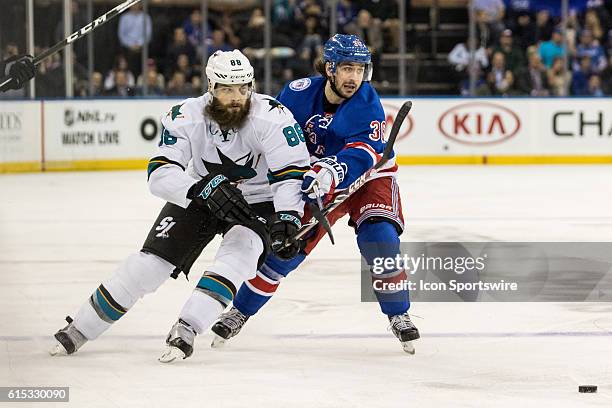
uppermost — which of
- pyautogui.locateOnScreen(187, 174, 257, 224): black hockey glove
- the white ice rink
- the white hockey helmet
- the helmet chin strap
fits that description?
the white hockey helmet

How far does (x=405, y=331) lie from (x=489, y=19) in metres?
9.08

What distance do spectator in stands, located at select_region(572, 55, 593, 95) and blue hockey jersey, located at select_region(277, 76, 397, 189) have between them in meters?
8.49

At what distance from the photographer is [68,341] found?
4.04 metres

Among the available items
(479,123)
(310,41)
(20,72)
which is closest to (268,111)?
(20,72)

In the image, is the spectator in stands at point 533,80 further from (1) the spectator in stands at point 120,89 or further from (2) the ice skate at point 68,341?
(2) the ice skate at point 68,341

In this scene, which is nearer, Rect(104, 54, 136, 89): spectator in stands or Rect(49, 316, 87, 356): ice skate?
Rect(49, 316, 87, 356): ice skate

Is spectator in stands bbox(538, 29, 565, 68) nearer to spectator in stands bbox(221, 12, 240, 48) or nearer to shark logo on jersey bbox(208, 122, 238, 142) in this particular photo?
spectator in stands bbox(221, 12, 240, 48)

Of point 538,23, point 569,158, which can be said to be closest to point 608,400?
point 569,158

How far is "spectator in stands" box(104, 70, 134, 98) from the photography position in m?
12.0

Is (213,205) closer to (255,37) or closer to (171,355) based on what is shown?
(171,355)

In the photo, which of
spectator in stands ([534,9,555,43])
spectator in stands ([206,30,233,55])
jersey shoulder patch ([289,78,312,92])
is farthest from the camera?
spectator in stands ([534,9,555,43])

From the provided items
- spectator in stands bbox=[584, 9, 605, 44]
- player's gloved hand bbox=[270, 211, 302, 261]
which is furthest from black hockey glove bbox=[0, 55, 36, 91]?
spectator in stands bbox=[584, 9, 605, 44]

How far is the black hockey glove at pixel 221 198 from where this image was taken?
3.91 meters

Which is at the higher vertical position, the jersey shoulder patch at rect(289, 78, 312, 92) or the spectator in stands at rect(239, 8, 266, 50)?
the spectator in stands at rect(239, 8, 266, 50)
